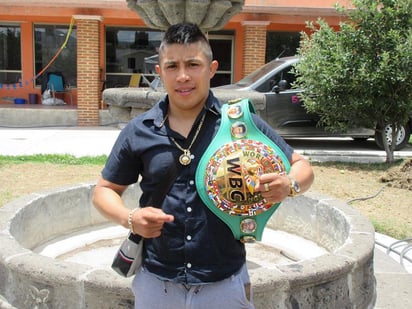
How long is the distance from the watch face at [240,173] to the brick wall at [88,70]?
1204 centimetres

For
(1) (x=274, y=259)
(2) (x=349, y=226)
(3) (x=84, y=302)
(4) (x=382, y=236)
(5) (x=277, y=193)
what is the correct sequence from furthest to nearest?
(4) (x=382, y=236)
(1) (x=274, y=259)
(2) (x=349, y=226)
(3) (x=84, y=302)
(5) (x=277, y=193)

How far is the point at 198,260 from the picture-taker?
1799 millimetres

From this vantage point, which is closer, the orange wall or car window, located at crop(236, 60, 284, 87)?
car window, located at crop(236, 60, 284, 87)

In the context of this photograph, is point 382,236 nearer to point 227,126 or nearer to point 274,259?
point 274,259

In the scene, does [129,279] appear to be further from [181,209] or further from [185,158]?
[185,158]

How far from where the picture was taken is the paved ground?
338 cm

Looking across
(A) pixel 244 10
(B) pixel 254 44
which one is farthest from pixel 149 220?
(B) pixel 254 44

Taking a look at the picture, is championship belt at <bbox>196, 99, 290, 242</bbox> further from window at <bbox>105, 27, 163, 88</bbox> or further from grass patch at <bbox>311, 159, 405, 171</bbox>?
window at <bbox>105, 27, 163, 88</bbox>

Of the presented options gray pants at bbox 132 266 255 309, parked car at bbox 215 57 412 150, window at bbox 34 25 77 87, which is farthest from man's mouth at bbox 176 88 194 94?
window at bbox 34 25 77 87

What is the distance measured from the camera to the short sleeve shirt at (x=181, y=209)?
1798mm

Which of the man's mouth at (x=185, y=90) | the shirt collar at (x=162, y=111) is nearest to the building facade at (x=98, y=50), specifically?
the shirt collar at (x=162, y=111)

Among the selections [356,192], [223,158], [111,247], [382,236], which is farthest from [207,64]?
[356,192]

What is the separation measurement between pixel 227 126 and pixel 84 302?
1.40m

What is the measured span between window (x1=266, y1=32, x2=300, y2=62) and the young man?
13523mm
